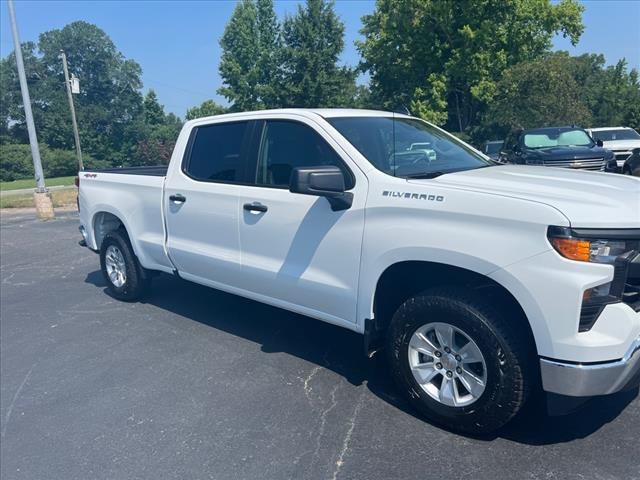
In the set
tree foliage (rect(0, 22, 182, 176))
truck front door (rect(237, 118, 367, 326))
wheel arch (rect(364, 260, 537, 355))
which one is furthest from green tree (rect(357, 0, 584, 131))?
tree foliage (rect(0, 22, 182, 176))

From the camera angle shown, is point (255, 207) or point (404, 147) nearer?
point (404, 147)

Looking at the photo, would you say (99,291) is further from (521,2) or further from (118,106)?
(118,106)

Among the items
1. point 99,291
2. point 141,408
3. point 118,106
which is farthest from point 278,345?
point 118,106

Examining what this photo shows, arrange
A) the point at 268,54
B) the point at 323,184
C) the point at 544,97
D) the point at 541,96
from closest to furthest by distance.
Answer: the point at 323,184
the point at 544,97
the point at 541,96
the point at 268,54

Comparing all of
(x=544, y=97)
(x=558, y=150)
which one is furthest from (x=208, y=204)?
(x=544, y=97)

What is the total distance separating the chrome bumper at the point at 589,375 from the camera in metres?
2.68

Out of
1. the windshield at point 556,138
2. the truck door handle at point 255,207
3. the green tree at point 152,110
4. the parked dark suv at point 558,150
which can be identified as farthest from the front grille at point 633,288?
the green tree at point 152,110

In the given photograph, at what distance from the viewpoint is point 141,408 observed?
375 centimetres

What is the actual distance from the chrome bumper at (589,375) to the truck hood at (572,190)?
0.68 metres

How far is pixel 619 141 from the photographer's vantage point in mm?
16656

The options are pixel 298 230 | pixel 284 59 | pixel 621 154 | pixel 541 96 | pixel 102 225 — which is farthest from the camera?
pixel 284 59

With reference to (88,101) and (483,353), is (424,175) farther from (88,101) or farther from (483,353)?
(88,101)

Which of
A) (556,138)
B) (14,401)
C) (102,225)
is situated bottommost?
(14,401)

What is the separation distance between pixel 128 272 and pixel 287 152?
8.94ft
